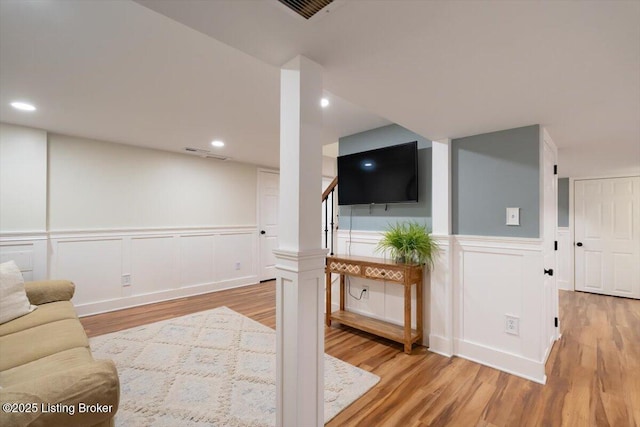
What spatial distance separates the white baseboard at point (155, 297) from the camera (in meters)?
3.57

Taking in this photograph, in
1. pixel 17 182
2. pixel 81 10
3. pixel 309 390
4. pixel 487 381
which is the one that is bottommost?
pixel 487 381

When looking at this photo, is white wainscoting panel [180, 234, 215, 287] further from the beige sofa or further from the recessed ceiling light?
the recessed ceiling light

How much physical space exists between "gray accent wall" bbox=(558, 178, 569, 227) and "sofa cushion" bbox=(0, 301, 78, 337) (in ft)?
23.1

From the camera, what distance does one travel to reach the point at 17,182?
3.07 m

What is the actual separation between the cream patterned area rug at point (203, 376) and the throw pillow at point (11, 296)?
71 centimetres

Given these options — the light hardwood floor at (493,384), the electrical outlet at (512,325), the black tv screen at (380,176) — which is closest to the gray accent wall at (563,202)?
the light hardwood floor at (493,384)

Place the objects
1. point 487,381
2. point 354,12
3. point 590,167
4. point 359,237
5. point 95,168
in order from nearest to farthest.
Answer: point 354,12, point 487,381, point 359,237, point 95,168, point 590,167

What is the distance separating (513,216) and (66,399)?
9.50 ft

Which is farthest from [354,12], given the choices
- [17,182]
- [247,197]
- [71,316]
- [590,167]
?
[590,167]

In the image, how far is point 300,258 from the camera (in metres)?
1.25

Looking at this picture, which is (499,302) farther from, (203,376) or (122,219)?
(122,219)

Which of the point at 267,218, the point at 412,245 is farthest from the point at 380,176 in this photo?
the point at 267,218

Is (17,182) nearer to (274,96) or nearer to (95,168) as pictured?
(95,168)

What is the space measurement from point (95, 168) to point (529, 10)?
4513 millimetres
